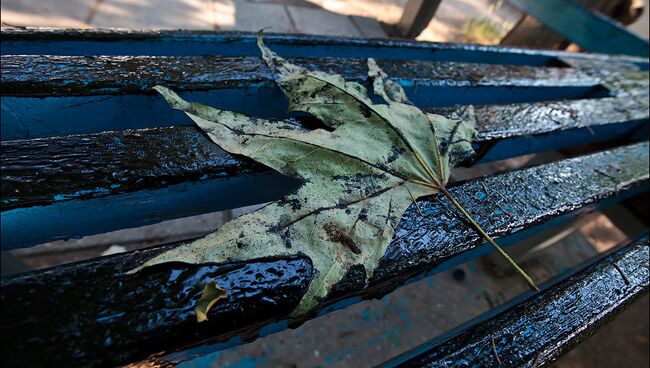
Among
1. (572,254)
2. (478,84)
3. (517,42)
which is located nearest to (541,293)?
(478,84)

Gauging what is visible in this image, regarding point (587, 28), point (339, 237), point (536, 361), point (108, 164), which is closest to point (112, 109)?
point (108, 164)

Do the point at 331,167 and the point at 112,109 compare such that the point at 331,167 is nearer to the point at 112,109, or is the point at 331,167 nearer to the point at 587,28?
the point at 112,109

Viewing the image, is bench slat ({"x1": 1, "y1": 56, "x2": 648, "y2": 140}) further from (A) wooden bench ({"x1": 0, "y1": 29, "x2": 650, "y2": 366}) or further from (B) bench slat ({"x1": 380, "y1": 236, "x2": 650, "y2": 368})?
(B) bench slat ({"x1": 380, "y1": 236, "x2": 650, "y2": 368})

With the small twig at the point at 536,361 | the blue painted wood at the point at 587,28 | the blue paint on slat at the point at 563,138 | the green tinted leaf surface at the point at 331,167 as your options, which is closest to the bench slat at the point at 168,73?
the green tinted leaf surface at the point at 331,167

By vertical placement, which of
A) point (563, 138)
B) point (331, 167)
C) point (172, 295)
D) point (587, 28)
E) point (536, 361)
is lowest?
point (536, 361)

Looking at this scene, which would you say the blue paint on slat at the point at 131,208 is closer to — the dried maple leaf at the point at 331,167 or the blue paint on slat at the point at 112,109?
the dried maple leaf at the point at 331,167

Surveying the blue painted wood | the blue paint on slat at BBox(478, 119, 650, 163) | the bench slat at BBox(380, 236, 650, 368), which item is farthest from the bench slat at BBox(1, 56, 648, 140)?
the blue painted wood
